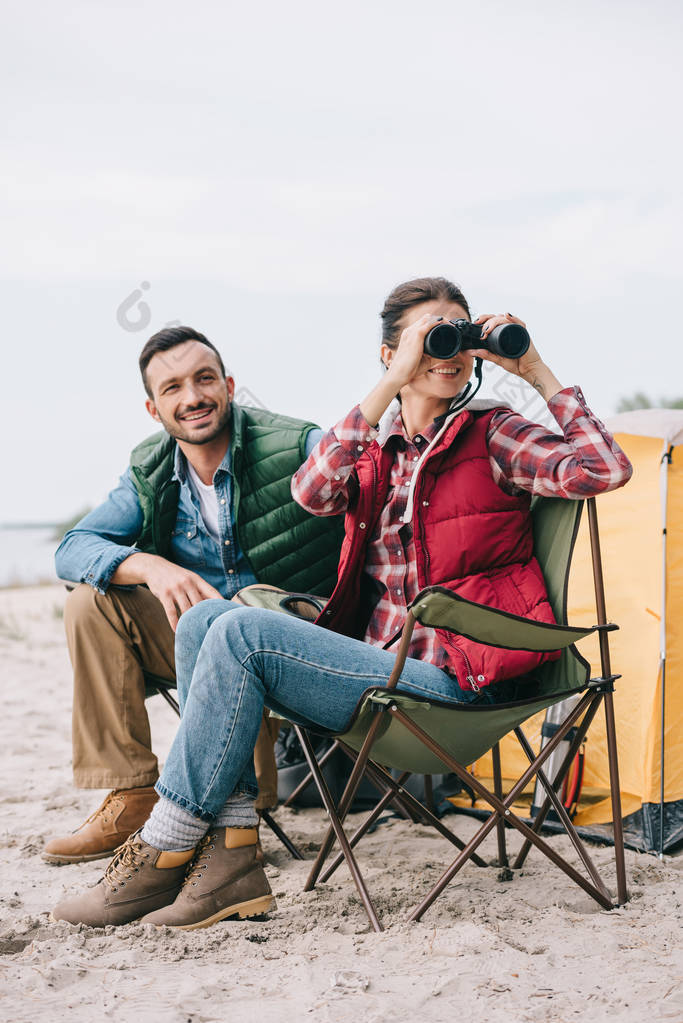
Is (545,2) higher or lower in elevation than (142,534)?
higher

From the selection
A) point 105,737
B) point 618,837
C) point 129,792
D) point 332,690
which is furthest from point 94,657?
point 618,837

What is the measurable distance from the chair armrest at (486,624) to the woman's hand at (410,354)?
0.56m

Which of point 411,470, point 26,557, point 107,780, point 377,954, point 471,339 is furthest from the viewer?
point 26,557

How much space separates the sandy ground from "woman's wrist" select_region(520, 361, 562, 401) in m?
1.07

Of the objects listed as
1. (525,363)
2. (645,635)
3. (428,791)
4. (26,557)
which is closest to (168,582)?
(428,791)

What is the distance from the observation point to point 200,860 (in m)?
1.82

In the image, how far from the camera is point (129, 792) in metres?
2.41

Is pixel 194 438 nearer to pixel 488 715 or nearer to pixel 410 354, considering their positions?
pixel 410 354

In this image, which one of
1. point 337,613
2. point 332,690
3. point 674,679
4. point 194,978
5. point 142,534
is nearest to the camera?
point 194,978

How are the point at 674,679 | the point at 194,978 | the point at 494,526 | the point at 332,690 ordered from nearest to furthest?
1. the point at 194,978
2. the point at 332,690
3. the point at 494,526
4. the point at 674,679

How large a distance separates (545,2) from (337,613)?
8.58 m

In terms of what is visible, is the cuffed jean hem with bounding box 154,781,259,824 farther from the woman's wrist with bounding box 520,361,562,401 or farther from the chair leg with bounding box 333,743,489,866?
the woman's wrist with bounding box 520,361,562,401

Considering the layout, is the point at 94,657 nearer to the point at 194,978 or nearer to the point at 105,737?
the point at 105,737

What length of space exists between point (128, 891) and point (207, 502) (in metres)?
1.12
